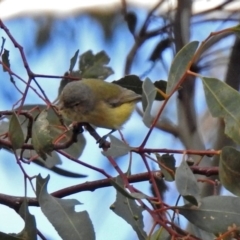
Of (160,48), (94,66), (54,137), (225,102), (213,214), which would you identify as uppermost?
(160,48)

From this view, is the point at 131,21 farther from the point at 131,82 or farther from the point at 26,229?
the point at 26,229

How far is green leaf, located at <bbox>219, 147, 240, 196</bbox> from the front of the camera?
67 centimetres

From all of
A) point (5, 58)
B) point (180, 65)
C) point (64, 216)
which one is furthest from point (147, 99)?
point (5, 58)

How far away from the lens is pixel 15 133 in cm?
69

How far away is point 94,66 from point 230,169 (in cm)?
49

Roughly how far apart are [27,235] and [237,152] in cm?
25

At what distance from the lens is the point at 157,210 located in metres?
0.61

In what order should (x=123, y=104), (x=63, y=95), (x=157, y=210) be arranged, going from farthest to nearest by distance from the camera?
1. (x=123, y=104)
2. (x=63, y=95)
3. (x=157, y=210)

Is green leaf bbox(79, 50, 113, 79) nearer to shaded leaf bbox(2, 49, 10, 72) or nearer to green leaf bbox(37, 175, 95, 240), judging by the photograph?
shaded leaf bbox(2, 49, 10, 72)

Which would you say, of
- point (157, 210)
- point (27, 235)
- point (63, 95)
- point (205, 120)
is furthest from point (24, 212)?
point (205, 120)

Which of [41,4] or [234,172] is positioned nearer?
[234,172]

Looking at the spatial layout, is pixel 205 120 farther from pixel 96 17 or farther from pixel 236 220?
pixel 236 220

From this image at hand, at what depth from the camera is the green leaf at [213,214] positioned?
2.20 feet

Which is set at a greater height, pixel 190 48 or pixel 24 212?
pixel 190 48
